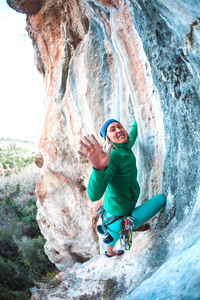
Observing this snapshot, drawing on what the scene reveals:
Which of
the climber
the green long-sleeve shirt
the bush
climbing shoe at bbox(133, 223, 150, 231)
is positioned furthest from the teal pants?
the bush

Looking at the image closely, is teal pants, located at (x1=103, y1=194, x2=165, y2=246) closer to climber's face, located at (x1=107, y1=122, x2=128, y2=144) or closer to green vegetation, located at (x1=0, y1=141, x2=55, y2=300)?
climber's face, located at (x1=107, y1=122, x2=128, y2=144)

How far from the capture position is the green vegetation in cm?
766

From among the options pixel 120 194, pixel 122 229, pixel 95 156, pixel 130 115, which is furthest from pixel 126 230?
pixel 130 115

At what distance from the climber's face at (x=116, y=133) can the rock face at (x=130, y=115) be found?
Result: 57cm

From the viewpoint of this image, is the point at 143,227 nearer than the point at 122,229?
No

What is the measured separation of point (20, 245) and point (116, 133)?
27.8ft

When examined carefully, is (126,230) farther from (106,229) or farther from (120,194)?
(120,194)

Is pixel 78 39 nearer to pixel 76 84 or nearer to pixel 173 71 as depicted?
pixel 76 84

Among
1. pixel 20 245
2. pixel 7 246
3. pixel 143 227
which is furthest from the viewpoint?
pixel 7 246

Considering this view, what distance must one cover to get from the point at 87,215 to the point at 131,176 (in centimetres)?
345

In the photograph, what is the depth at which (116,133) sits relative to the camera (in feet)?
7.77

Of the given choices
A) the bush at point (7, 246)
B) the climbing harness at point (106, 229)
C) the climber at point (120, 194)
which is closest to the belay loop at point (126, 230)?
the climber at point (120, 194)

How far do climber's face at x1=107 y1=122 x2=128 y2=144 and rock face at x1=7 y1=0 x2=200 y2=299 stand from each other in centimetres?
57

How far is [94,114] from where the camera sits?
405 centimetres
